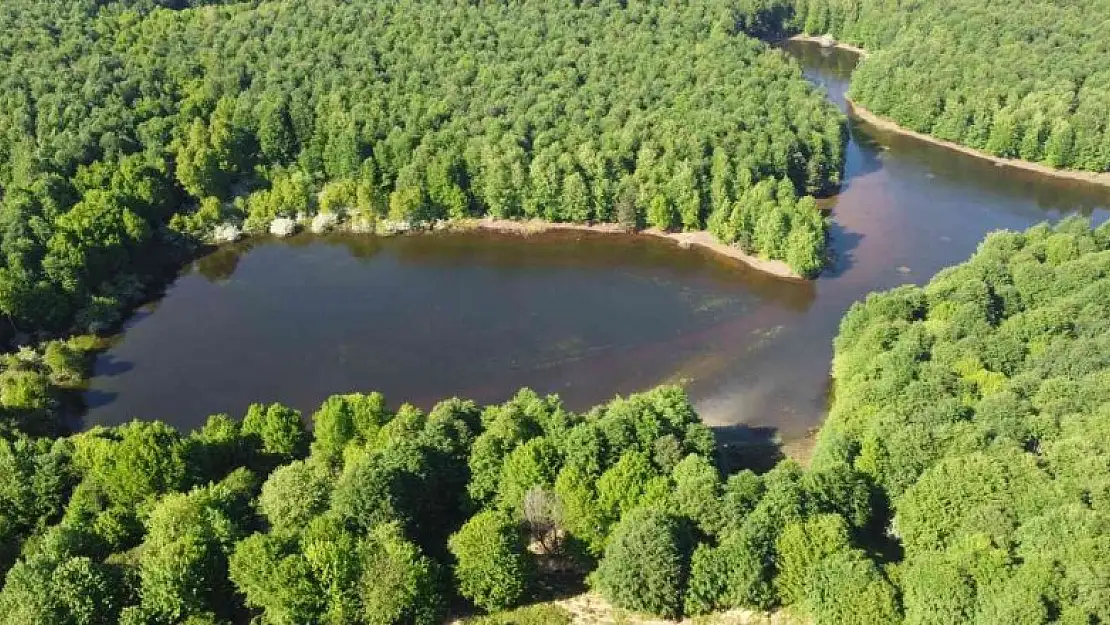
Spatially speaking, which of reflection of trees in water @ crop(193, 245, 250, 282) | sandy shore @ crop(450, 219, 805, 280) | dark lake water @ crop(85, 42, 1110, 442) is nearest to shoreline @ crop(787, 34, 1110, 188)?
dark lake water @ crop(85, 42, 1110, 442)

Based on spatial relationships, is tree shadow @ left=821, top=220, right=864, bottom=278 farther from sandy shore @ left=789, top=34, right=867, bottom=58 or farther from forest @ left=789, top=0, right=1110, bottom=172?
sandy shore @ left=789, top=34, right=867, bottom=58

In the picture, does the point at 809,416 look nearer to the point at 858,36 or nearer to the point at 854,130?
the point at 854,130

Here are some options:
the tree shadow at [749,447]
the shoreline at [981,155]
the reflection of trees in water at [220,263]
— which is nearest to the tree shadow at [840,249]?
the tree shadow at [749,447]

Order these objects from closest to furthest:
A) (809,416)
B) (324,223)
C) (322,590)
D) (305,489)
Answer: (322,590) < (305,489) < (809,416) < (324,223)

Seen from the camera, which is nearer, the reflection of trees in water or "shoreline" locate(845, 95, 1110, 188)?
the reflection of trees in water

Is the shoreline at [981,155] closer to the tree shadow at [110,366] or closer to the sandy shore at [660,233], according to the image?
the sandy shore at [660,233]

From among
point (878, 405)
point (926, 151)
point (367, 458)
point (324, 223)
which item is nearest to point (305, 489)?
point (367, 458)

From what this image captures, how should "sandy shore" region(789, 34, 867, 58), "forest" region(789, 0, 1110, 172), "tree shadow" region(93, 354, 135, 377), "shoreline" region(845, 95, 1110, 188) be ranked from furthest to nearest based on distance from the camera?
"sandy shore" region(789, 34, 867, 58) → "forest" region(789, 0, 1110, 172) → "shoreline" region(845, 95, 1110, 188) → "tree shadow" region(93, 354, 135, 377)
